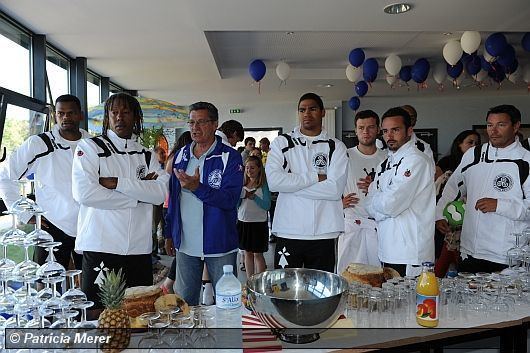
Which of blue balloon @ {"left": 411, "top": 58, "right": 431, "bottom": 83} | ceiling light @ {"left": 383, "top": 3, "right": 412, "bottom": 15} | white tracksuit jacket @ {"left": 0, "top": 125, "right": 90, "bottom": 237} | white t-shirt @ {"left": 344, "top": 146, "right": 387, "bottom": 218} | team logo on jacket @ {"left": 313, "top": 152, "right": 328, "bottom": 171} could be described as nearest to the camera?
team logo on jacket @ {"left": 313, "top": 152, "right": 328, "bottom": 171}

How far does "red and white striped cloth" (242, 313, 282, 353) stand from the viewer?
1.52m

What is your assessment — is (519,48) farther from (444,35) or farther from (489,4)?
(489,4)

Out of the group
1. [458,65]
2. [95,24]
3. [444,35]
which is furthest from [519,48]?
[95,24]

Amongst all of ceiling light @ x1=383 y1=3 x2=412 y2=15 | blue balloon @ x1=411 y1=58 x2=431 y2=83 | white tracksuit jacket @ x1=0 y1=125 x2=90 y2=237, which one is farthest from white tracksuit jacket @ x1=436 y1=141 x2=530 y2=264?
blue balloon @ x1=411 y1=58 x2=431 y2=83

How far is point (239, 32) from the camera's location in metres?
5.80

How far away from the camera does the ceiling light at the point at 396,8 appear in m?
4.20

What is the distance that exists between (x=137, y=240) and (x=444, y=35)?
5314 mm

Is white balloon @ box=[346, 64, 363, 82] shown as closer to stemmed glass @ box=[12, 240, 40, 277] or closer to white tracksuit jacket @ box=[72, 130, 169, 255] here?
white tracksuit jacket @ box=[72, 130, 169, 255]

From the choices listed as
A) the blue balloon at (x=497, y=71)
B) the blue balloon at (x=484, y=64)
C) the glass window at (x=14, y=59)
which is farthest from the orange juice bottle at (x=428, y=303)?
the blue balloon at (x=497, y=71)

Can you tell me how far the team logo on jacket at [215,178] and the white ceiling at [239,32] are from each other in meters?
2.14

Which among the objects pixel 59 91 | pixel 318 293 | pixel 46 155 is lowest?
pixel 318 293

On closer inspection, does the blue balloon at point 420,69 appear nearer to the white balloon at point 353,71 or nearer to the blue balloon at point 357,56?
the white balloon at point 353,71

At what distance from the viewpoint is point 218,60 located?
23.3 ft

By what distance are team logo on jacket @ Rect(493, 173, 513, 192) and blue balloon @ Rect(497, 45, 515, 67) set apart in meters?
3.98
